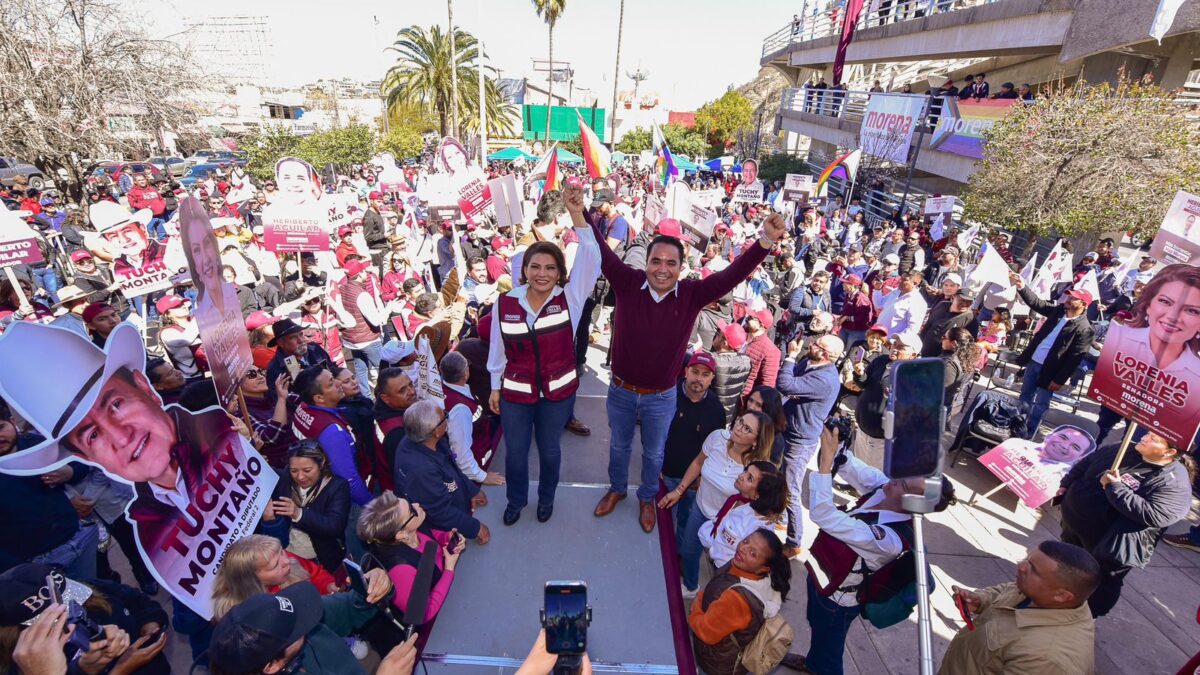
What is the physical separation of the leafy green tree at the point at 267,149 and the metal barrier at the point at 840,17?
2440 centimetres

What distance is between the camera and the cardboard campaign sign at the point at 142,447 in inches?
74.0

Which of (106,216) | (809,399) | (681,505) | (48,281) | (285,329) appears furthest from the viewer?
(48,281)

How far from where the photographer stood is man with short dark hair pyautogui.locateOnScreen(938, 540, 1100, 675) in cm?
226

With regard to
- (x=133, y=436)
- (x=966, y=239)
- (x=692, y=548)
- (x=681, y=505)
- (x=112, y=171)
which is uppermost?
(x=133, y=436)

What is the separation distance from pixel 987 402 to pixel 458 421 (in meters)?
5.68

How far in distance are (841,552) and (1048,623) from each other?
85 cm

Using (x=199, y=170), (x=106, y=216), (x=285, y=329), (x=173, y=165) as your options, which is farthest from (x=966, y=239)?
(x=173, y=165)

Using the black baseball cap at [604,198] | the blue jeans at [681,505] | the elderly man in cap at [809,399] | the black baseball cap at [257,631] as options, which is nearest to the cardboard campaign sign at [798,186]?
the black baseball cap at [604,198]

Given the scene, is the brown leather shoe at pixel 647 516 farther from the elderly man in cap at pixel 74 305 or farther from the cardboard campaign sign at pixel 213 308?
the elderly man in cap at pixel 74 305

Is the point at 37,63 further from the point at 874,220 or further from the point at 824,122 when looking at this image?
the point at 824,122

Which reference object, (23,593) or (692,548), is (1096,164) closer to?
(692,548)

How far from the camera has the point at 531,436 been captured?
3.53 meters

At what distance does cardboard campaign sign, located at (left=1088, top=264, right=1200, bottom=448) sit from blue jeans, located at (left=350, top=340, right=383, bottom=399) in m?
6.93

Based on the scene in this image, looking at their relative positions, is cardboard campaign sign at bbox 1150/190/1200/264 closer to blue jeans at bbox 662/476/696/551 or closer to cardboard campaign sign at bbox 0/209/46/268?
blue jeans at bbox 662/476/696/551
